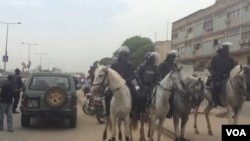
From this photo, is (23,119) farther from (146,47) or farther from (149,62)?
(146,47)

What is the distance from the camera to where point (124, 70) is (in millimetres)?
10602

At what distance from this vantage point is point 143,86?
10.4 meters

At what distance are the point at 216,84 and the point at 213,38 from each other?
40796 millimetres

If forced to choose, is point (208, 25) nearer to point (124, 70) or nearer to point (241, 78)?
point (241, 78)

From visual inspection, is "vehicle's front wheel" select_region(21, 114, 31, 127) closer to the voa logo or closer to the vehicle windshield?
the vehicle windshield

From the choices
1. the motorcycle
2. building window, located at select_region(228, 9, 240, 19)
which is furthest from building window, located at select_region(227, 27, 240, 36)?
the motorcycle

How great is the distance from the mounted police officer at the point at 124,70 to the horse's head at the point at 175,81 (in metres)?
0.95

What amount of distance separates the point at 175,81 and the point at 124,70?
1.58 m

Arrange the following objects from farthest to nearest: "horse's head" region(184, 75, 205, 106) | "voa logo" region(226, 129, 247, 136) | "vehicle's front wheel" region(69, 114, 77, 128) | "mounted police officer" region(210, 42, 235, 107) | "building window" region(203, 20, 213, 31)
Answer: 1. "building window" region(203, 20, 213, 31)
2. "vehicle's front wheel" region(69, 114, 77, 128)
3. "mounted police officer" region(210, 42, 235, 107)
4. "horse's head" region(184, 75, 205, 106)
5. "voa logo" region(226, 129, 247, 136)

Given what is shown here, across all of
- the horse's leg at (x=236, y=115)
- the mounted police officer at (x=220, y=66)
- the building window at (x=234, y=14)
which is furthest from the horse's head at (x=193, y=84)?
the building window at (x=234, y=14)

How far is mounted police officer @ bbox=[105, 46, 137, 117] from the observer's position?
10320mm

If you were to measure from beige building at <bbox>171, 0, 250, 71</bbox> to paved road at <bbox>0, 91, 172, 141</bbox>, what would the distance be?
29581 mm

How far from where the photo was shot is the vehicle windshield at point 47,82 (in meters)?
14.2

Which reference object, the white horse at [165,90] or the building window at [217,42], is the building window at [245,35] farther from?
the white horse at [165,90]
